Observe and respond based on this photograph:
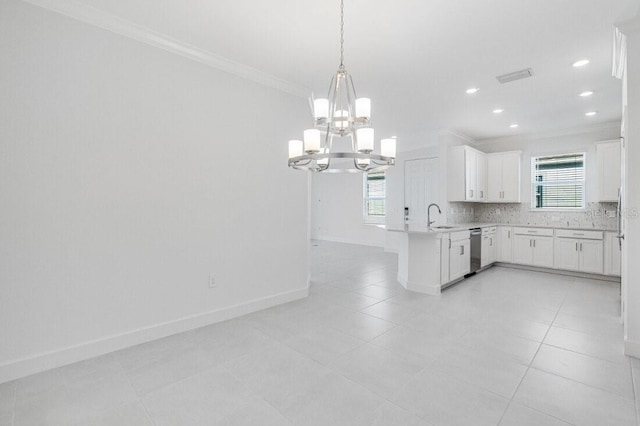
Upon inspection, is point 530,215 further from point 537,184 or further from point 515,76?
point 515,76

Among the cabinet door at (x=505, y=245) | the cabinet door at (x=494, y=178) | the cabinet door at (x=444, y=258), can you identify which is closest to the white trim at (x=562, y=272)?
the cabinet door at (x=505, y=245)

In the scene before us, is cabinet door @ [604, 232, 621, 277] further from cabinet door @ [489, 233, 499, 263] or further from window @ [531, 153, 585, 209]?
cabinet door @ [489, 233, 499, 263]

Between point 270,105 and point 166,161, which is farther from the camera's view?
point 270,105

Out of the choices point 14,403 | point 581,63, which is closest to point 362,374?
point 14,403

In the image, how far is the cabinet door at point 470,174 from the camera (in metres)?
6.20

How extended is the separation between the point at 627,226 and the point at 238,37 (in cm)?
385

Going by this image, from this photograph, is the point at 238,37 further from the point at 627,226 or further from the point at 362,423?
the point at 627,226

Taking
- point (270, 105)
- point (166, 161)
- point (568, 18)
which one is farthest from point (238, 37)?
point (568, 18)

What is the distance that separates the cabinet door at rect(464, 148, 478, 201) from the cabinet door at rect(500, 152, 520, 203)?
0.64 meters

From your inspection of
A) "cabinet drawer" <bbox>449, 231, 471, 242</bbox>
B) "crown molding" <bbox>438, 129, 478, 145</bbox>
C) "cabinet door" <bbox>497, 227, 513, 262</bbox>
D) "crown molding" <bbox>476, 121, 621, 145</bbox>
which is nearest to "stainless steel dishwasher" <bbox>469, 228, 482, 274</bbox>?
"cabinet drawer" <bbox>449, 231, 471, 242</bbox>

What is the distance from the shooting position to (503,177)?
661 cm

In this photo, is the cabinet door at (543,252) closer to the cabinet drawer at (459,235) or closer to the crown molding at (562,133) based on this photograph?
the cabinet drawer at (459,235)

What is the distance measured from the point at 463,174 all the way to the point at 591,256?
2.48 meters

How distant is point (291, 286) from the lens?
13.6 feet
